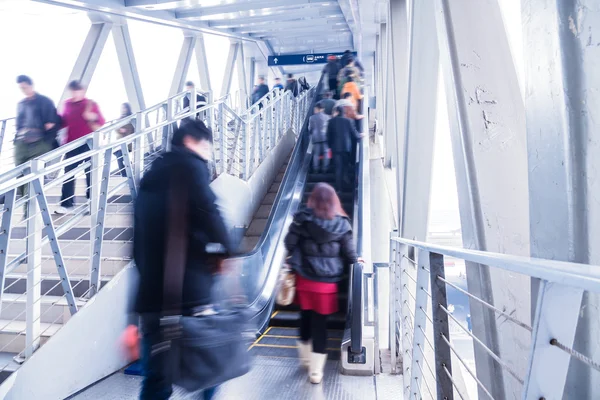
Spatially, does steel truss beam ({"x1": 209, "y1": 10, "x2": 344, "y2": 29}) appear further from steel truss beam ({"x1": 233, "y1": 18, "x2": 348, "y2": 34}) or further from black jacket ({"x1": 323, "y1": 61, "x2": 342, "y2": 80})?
black jacket ({"x1": 323, "y1": 61, "x2": 342, "y2": 80})

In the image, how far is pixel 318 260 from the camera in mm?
3355

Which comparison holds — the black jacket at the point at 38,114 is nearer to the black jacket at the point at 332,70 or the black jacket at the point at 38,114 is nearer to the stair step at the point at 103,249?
the stair step at the point at 103,249

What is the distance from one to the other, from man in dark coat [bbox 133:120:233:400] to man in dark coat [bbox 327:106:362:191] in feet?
18.0

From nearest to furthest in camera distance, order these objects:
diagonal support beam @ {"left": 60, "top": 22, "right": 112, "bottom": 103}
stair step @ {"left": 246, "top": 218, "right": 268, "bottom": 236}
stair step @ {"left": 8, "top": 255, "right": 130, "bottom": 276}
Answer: stair step @ {"left": 8, "top": 255, "right": 130, "bottom": 276} < stair step @ {"left": 246, "top": 218, "right": 268, "bottom": 236} < diagonal support beam @ {"left": 60, "top": 22, "right": 112, "bottom": 103}

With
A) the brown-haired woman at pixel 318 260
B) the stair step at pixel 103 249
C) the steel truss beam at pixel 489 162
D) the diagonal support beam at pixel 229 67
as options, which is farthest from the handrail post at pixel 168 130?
the diagonal support beam at pixel 229 67

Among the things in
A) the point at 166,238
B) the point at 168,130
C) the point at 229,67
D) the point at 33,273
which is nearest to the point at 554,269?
the point at 166,238

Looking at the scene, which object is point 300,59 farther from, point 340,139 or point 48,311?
point 48,311

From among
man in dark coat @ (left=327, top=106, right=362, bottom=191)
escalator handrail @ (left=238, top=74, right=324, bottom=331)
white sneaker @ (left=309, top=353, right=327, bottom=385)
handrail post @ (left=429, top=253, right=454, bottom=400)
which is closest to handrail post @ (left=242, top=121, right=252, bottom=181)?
escalator handrail @ (left=238, top=74, right=324, bottom=331)

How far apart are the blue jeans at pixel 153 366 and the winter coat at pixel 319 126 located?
6093mm

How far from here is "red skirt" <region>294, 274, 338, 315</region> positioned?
335 cm

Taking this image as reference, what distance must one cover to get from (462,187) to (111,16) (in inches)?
354

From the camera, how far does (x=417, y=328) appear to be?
2289 millimetres

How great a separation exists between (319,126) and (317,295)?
4.94m

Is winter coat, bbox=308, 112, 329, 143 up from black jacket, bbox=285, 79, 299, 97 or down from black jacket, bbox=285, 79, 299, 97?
down
